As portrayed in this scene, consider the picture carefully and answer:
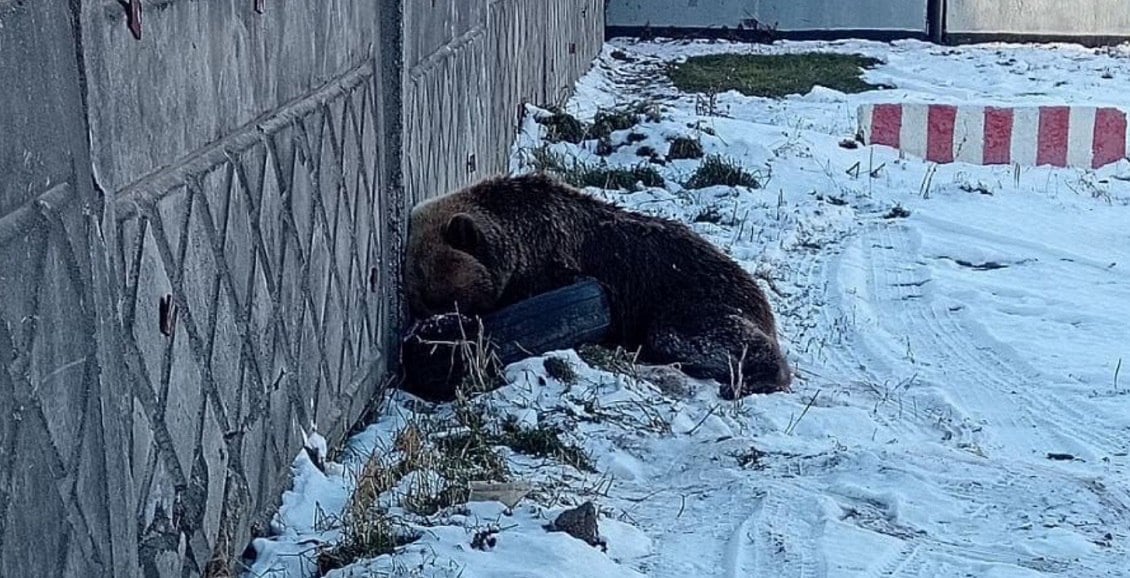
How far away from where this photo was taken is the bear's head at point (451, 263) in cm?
682

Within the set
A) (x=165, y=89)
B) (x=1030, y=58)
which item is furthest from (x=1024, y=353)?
(x=1030, y=58)

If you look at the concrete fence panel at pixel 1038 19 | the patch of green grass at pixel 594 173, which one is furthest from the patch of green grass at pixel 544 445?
the concrete fence panel at pixel 1038 19

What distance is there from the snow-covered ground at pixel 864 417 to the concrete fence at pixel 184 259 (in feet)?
1.37

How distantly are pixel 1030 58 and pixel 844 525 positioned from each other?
15011 mm

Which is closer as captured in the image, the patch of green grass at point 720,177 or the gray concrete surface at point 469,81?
→ the gray concrete surface at point 469,81

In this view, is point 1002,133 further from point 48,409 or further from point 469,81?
point 48,409

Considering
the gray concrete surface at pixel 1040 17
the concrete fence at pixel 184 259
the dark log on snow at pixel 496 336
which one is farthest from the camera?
the gray concrete surface at pixel 1040 17

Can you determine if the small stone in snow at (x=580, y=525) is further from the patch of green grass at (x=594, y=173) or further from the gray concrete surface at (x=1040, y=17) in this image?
the gray concrete surface at (x=1040, y=17)

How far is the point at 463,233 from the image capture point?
686 centimetres

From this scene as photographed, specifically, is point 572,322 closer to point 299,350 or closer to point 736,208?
point 299,350

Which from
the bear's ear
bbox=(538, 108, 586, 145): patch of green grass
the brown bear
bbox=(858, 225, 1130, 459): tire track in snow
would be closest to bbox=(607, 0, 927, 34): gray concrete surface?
bbox=(538, 108, 586, 145): patch of green grass

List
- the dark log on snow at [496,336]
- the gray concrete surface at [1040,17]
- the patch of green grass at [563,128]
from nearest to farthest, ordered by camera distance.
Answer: the dark log on snow at [496,336] < the patch of green grass at [563,128] < the gray concrete surface at [1040,17]

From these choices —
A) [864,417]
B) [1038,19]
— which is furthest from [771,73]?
[864,417]

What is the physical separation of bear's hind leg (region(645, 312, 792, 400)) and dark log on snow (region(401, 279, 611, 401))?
0.28 m
